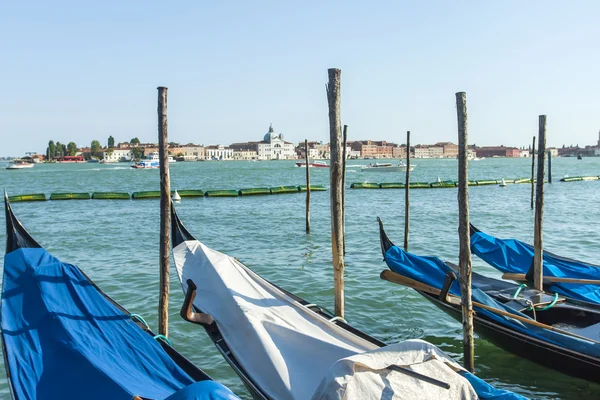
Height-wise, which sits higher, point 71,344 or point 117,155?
point 117,155

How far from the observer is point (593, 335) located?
5.33 meters

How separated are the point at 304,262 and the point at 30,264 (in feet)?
19.6

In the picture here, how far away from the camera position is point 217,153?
143m

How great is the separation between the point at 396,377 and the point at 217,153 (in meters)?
142

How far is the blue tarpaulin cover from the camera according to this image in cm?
475

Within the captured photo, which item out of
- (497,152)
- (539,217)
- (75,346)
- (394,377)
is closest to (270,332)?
(75,346)

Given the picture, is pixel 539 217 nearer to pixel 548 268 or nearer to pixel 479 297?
pixel 548 268

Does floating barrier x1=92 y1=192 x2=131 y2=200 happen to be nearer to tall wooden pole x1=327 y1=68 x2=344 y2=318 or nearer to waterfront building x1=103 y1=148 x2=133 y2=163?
tall wooden pole x1=327 y1=68 x2=344 y2=318

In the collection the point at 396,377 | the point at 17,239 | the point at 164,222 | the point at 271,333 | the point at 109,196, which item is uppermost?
the point at 164,222

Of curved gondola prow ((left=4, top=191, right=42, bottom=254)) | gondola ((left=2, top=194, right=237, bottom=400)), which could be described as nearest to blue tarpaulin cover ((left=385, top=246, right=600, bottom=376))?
gondola ((left=2, top=194, right=237, bottom=400))

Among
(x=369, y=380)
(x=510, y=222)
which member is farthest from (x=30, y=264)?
(x=510, y=222)

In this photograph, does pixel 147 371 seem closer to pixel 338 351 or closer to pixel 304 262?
pixel 338 351

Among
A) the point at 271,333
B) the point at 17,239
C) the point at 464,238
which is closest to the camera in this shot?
the point at 271,333

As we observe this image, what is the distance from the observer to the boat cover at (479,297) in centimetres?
475
